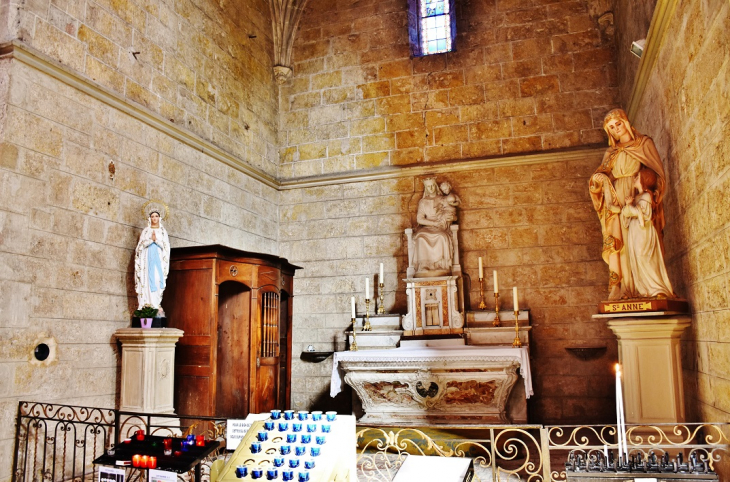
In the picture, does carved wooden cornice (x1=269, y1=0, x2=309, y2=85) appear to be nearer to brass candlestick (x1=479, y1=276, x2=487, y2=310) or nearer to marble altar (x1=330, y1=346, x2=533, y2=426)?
brass candlestick (x1=479, y1=276, x2=487, y2=310)

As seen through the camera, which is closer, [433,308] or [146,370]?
[146,370]

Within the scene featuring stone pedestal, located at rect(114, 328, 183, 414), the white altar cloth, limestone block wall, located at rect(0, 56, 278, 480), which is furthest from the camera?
the white altar cloth

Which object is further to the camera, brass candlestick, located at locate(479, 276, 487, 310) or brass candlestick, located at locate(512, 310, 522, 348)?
brass candlestick, located at locate(479, 276, 487, 310)

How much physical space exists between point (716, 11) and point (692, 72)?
2.25 feet

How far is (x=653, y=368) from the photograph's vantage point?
458 centimetres

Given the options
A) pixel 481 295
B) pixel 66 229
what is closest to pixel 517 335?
pixel 481 295

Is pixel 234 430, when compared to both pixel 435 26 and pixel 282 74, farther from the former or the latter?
pixel 435 26

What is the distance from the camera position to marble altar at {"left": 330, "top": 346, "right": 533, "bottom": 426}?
20.9ft

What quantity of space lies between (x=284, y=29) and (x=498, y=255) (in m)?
5.00

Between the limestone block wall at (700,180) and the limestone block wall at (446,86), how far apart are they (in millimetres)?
2715

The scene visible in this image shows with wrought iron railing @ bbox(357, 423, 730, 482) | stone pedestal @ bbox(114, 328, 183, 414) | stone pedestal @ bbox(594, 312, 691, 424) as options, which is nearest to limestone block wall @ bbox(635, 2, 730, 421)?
stone pedestal @ bbox(594, 312, 691, 424)

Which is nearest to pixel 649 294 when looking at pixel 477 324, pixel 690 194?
pixel 690 194

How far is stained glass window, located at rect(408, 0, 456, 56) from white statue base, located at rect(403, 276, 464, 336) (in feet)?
11.9

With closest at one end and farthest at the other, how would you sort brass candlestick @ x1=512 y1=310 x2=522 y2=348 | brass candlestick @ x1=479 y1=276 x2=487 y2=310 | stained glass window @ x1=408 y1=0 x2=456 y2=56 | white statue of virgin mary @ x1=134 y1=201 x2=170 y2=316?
white statue of virgin mary @ x1=134 y1=201 x2=170 y2=316, brass candlestick @ x1=512 y1=310 x2=522 y2=348, brass candlestick @ x1=479 y1=276 x2=487 y2=310, stained glass window @ x1=408 y1=0 x2=456 y2=56
